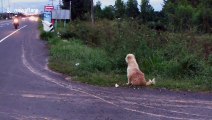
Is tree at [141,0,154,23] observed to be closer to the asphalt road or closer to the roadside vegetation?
the roadside vegetation

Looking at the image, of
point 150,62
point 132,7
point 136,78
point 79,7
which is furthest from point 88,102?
point 79,7

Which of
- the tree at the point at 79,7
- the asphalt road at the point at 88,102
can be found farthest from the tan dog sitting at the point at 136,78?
the tree at the point at 79,7

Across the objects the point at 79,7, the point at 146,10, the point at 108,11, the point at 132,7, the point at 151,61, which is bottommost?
the point at 108,11

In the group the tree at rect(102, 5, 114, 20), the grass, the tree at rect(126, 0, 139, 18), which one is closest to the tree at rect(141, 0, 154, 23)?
the tree at rect(126, 0, 139, 18)

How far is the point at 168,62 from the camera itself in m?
15.3

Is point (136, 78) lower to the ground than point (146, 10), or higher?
higher

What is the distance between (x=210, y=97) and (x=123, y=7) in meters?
54.6

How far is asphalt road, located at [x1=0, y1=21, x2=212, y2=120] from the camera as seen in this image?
29.5ft

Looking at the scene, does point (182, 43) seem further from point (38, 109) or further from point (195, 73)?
point (38, 109)

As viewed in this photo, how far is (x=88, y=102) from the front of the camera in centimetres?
1041

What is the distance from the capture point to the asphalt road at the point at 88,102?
29.5ft

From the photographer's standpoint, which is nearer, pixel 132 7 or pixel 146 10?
pixel 146 10

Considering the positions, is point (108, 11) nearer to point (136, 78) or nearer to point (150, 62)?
point (150, 62)

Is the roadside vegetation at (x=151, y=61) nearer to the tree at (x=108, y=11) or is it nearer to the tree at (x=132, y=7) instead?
the tree at (x=108, y=11)
